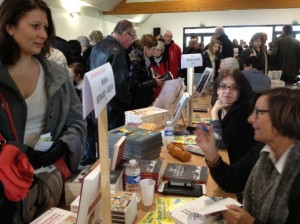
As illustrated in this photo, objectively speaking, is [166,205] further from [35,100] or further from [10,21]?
[10,21]

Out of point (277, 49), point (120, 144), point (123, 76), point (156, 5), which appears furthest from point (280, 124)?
point (156, 5)

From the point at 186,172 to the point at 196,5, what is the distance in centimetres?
871

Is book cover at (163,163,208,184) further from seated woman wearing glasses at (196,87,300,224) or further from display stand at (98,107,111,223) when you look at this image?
display stand at (98,107,111,223)

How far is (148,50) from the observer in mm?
3799

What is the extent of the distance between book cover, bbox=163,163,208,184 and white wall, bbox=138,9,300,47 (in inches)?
478

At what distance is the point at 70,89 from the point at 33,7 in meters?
0.40

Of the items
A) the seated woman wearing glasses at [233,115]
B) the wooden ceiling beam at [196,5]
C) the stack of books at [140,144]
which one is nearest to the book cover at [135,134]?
the stack of books at [140,144]

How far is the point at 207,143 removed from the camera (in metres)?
1.59

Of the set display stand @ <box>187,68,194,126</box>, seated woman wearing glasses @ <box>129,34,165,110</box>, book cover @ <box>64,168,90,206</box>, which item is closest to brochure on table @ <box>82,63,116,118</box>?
book cover @ <box>64,168,90,206</box>

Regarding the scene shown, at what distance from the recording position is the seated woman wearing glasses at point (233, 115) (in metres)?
2.11

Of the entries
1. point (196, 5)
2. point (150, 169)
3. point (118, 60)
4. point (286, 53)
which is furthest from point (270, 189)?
point (196, 5)

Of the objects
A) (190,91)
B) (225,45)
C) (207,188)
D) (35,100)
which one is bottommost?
(207,188)

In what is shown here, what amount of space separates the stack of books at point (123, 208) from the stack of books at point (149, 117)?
3.97 feet

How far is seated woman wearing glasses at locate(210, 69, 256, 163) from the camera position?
2.11m
